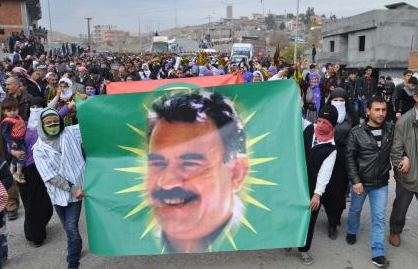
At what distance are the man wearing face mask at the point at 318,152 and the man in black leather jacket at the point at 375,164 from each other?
25cm

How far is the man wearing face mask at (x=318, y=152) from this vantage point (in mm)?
3922

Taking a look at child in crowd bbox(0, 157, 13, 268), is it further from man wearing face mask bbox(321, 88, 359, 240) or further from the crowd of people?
man wearing face mask bbox(321, 88, 359, 240)

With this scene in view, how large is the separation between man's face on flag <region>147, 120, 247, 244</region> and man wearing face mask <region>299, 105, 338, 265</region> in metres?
0.71

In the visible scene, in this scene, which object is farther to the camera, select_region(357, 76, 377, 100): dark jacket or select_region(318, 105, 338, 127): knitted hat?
select_region(357, 76, 377, 100): dark jacket

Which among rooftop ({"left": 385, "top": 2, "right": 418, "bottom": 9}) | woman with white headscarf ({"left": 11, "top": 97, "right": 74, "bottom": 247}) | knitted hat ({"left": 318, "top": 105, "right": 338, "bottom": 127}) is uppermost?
rooftop ({"left": 385, "top": 2, "right": 418, "bottom": 9})

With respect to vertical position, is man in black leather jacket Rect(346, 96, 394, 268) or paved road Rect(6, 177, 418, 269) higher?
man in black leather jacket Rect(346, 96, 394, 268)

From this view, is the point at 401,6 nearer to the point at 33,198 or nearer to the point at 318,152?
the point at 318,152

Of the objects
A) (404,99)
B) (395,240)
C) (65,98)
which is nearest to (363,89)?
(404,99)

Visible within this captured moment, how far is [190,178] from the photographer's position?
150 inches

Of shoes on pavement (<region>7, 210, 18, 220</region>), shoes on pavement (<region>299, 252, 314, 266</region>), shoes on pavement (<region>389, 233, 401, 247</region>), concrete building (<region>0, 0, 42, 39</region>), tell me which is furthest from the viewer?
concrete building (<region>0, 0, 42, 39</region>)

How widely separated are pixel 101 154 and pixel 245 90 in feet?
4.98

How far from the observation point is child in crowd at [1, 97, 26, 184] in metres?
4.59

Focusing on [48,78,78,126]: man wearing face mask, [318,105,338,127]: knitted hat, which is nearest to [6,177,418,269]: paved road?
[318,105,338,127]: knitted hat

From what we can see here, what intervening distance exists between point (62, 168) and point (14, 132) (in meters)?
1.27
